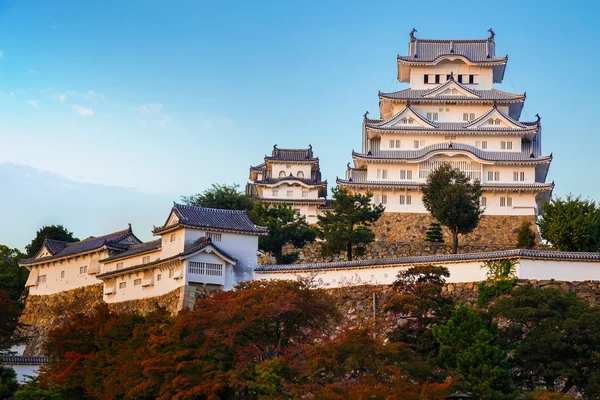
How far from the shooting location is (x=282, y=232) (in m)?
47.4

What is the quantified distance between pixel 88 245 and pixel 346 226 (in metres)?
13.1

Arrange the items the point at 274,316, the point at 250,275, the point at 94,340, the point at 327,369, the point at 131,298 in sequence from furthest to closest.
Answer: the point at 131,298
the point at 250,275
the point at 94,340
the point at 274,316
the point at 327,369

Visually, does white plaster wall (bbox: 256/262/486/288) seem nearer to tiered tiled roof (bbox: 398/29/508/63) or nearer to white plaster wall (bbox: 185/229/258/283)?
white plaster wall (bbox: 185/229/258/283)

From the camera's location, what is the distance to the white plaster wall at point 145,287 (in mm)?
41094

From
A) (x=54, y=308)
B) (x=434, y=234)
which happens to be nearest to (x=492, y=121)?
(x=434, y=234)

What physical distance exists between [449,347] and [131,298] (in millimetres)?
19255

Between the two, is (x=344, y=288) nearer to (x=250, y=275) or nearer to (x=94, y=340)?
(x=250, y=275)

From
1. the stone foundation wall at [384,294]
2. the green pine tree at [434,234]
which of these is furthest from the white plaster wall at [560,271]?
the green pine tree at [434,234]

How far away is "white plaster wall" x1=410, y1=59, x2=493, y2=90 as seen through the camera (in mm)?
62625

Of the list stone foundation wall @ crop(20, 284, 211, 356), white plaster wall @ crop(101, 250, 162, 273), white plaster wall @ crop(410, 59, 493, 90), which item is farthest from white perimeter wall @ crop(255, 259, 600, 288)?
white plaster wall @ crop(410, 59, 493, 90)

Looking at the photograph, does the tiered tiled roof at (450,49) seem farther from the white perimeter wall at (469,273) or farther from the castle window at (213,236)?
the white perimeter wall at (469,273)

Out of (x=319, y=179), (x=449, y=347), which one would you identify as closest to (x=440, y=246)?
(x=319, y=179)

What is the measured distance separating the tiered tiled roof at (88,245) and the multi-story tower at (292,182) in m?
13.8

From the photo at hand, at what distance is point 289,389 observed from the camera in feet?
94.6
